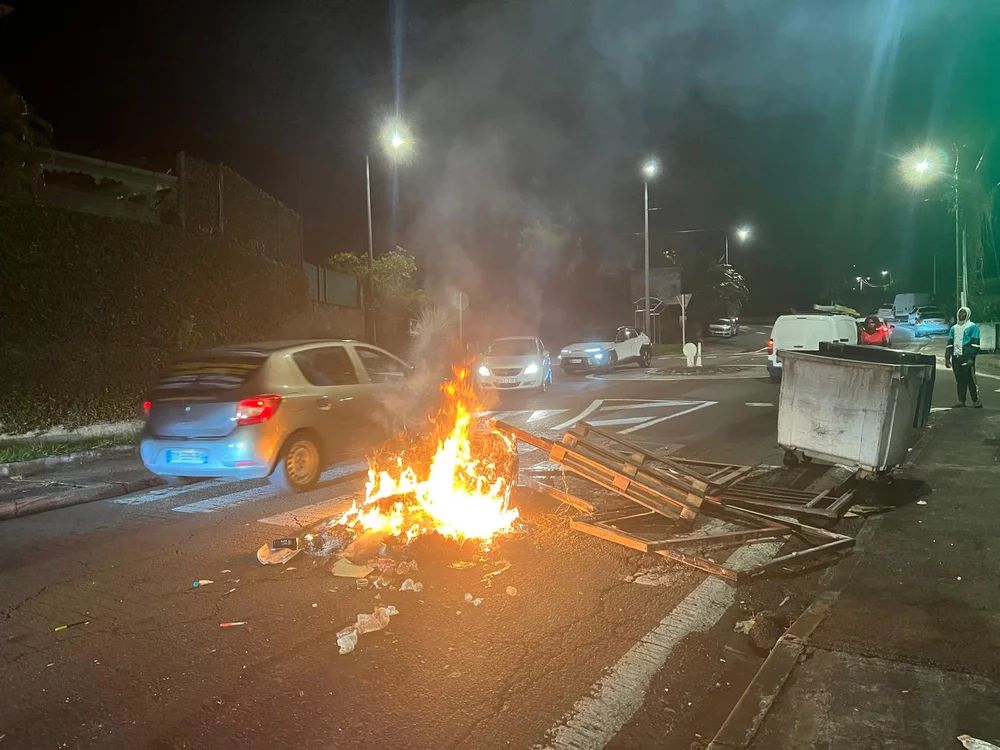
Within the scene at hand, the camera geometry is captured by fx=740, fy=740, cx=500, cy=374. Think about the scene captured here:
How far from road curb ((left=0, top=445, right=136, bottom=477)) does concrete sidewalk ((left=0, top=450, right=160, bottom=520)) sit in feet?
0.22

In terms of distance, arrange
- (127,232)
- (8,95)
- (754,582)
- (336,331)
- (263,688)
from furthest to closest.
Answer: (336,331)
(127,232)
(8,95)
(754,582)
(263,688)

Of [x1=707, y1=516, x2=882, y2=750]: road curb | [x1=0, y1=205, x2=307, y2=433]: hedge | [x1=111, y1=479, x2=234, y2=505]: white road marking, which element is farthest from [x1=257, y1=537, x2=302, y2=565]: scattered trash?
[x1=0, y1=205, x2=307, y2=433]: hedge

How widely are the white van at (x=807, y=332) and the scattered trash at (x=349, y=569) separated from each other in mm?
14534

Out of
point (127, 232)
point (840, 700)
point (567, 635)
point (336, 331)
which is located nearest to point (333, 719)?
point (567, 635)

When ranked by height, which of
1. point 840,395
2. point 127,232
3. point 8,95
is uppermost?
point 8,95

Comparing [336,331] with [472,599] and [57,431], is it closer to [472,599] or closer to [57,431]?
[57,431]

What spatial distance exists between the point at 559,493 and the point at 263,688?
3.61m

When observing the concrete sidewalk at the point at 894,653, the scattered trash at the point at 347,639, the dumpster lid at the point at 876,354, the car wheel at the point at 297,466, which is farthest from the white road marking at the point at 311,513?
the dumpster lid at the point at 876,354

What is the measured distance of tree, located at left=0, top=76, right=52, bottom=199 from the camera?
1131 centimetres

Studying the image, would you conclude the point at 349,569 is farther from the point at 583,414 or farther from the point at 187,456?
the point at 583,414

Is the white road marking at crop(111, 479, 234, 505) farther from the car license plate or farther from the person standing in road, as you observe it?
the person standing in road

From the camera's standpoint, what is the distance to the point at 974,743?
2.84 meters

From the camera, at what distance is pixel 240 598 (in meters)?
4.65

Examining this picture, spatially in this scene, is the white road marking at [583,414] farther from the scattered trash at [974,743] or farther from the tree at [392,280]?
the tree at [392,280]
